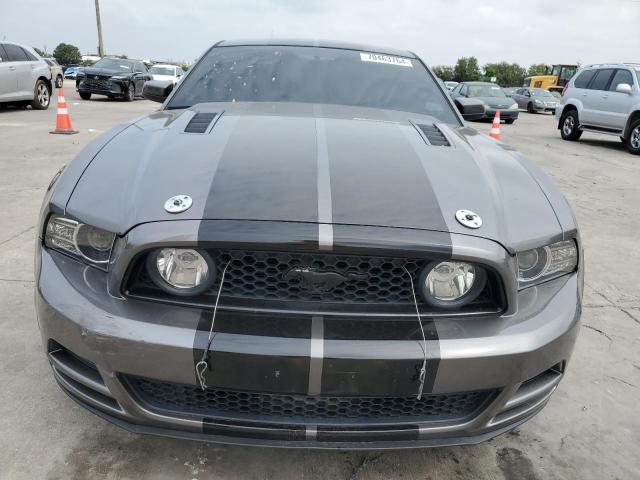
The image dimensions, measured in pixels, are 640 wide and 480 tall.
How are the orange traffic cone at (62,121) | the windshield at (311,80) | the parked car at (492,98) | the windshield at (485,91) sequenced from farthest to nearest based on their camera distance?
the windshield at (485,91), the parked car at (492,98), the orange traffic cone at (62,121), the windshield at (311,80)

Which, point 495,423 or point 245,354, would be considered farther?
point 495,423

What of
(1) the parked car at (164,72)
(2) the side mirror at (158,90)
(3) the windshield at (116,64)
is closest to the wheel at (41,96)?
(3) the windshield at (116,64)

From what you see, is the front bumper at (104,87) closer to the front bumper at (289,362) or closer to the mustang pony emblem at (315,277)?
the front bumper at (289,362)

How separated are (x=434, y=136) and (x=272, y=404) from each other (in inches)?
50.4

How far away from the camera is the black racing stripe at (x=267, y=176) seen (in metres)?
1.44

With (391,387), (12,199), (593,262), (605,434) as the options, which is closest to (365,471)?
(391,387)

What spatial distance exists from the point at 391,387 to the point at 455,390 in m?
0.18

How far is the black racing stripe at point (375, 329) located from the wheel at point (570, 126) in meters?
11.9

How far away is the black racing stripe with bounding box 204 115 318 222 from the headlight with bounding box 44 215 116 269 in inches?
13.3

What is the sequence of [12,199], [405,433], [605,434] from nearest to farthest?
[405,433]
[605,434]
[12,199]

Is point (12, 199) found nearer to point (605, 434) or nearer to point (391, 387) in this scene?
point (391, 387)

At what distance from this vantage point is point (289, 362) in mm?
1308

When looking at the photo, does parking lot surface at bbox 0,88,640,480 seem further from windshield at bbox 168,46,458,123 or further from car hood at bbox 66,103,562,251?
windshield at bbox 168,46,458,123

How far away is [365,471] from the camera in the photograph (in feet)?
5.57
